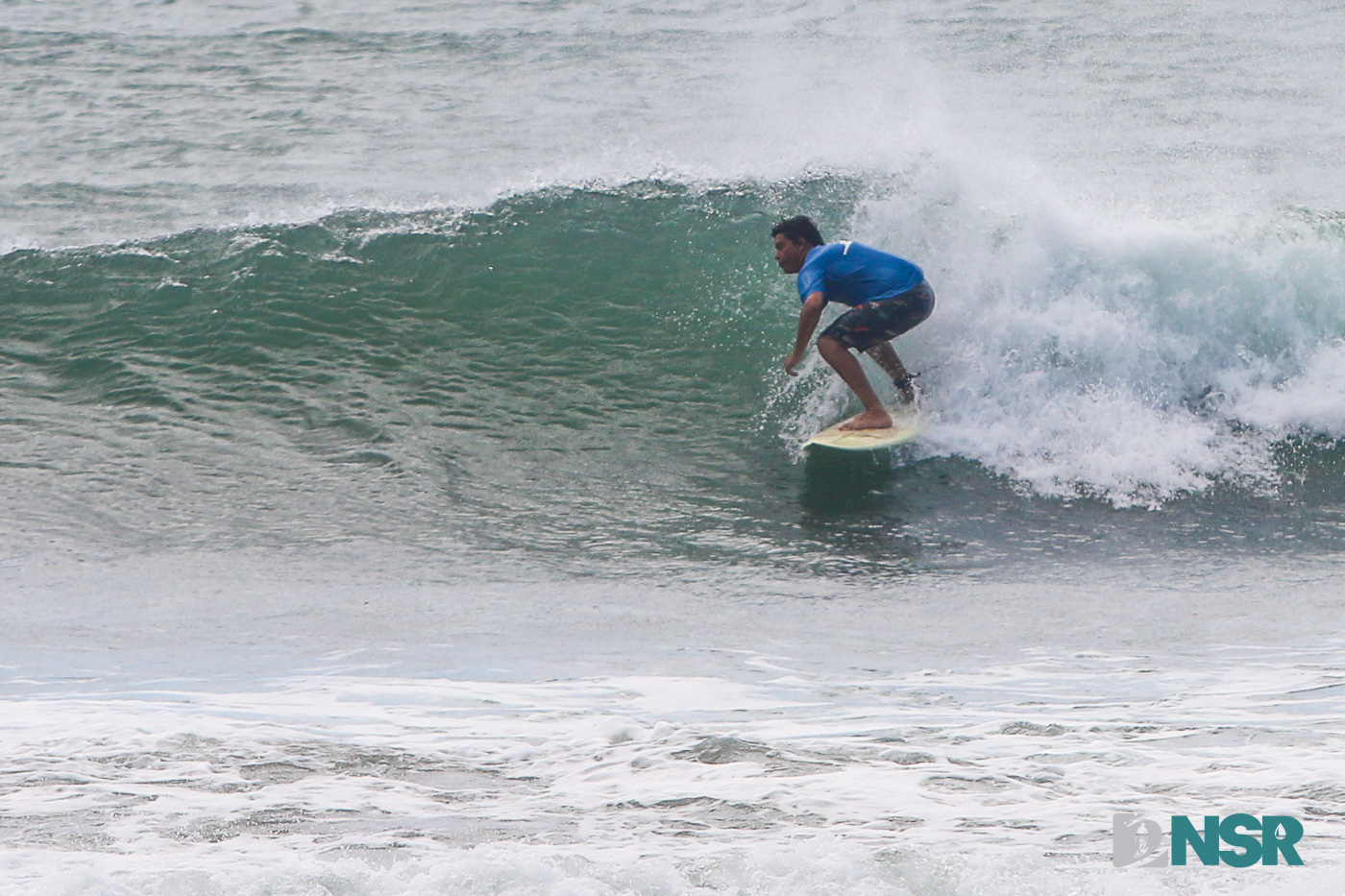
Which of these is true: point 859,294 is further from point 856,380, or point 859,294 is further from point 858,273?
point 856,380

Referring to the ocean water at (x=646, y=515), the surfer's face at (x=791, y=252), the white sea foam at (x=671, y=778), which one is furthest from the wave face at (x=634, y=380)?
the white sea foam at (x=671, y=778)

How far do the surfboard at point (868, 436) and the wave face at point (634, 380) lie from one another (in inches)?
5.5

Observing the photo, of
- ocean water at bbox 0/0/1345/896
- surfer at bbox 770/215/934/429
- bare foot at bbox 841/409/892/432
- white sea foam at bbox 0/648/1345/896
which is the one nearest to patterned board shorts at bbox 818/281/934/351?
surfer at bbox 770/215/934/429

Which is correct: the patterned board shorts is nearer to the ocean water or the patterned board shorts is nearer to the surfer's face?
the surfer's face

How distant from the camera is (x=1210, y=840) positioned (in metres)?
3.05

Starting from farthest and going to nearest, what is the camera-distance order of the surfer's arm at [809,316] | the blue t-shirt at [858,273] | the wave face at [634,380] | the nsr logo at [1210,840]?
the blue t-shirt at [858,273] < the surfer's arm at [809,316] < the wave face at [634,380] < the nsr logo at [1210,840]

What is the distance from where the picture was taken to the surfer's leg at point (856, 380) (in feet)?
22.0

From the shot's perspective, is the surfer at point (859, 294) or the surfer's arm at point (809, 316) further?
the surfer at point (859, 294)

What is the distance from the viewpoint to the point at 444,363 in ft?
25.7

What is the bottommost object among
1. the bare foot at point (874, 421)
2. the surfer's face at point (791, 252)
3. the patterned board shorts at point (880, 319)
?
the bare foot at point (874, 421)

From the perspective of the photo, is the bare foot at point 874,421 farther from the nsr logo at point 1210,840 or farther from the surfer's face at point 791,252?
the nsr logo at point 1210,840

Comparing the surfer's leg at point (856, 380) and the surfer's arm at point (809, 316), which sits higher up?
the surfer's arm at point (809, 316)

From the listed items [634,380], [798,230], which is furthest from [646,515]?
[798,230]

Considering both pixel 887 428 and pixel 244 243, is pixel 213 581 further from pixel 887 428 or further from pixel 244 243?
pixel 244 243
